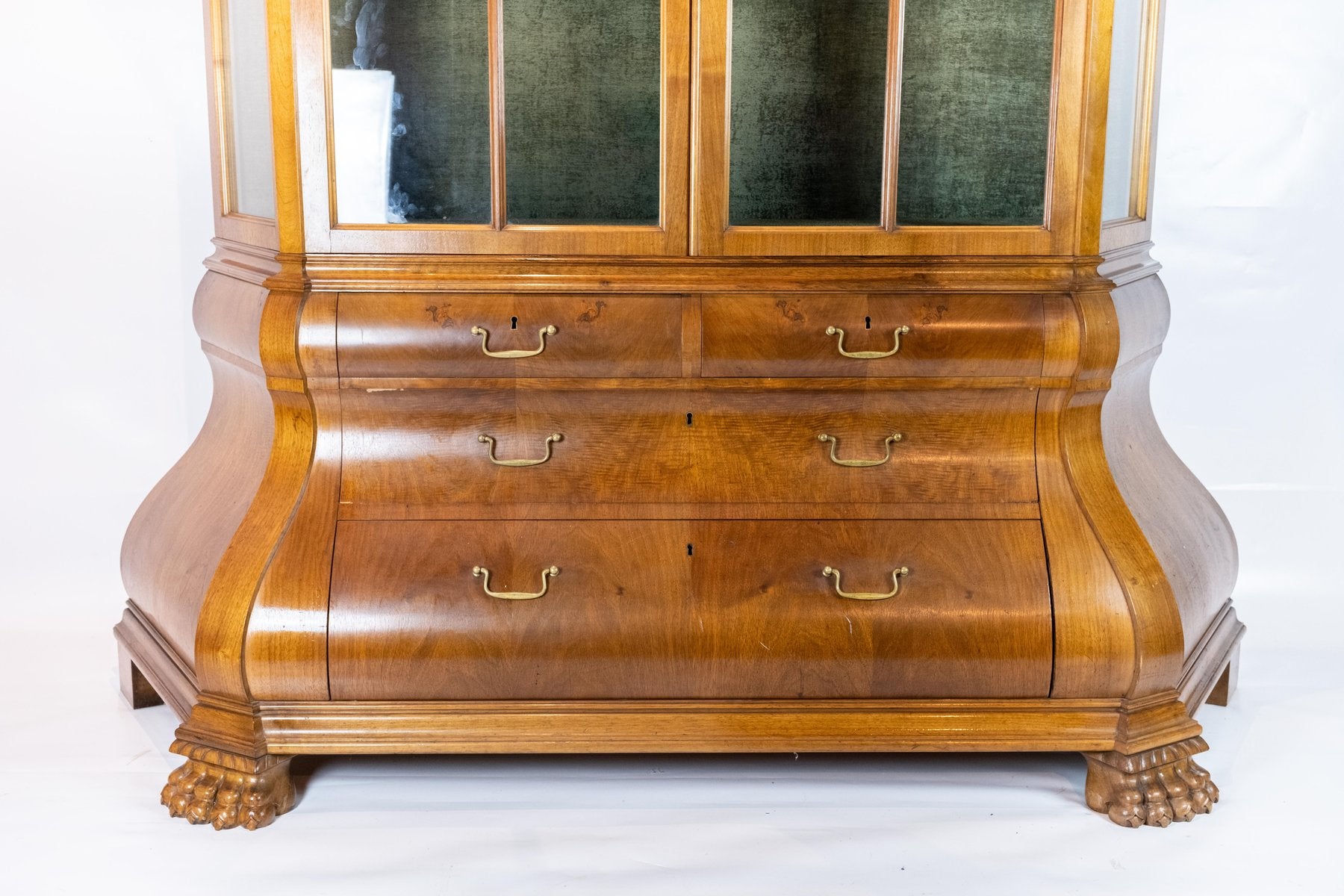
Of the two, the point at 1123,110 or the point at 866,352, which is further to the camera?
the point at 1123,110

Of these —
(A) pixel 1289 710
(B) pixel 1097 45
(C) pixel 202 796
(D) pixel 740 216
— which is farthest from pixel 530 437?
(A) pixel 1289 710

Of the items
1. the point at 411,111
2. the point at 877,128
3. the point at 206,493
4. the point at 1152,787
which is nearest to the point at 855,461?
the point at 877,128

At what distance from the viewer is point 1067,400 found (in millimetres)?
2535

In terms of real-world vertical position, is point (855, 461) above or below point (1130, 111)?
below

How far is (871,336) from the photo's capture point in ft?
8.18

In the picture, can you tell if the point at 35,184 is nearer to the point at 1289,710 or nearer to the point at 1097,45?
the point at 1097,45

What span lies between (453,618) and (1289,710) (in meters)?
1.51

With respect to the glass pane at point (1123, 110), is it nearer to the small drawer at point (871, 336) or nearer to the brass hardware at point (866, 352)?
the small drawer at point (871, 336)

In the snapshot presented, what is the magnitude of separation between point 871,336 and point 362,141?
826 millimetres

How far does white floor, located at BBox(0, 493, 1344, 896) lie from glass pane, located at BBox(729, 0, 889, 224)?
2.96ft

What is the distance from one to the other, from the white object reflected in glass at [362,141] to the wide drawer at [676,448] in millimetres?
279

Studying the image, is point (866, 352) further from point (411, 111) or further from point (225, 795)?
point (225, 795)

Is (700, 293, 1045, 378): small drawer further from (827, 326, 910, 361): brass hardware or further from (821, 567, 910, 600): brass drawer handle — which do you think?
(821, 567, 910, 600): brass drawer handle

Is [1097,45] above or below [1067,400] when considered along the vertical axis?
above
